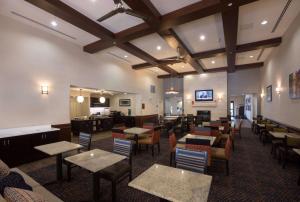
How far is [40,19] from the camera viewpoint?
4379mm

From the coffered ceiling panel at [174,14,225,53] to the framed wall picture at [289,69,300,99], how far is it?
252 cm

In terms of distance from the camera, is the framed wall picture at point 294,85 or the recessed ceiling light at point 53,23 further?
the recessed ceiling light at point 53,23

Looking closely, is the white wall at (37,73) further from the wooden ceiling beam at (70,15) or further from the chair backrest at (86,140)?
the chair backrest at (86,140)

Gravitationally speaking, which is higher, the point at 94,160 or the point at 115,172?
the point at 94,160

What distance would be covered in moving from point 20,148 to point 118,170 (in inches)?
130

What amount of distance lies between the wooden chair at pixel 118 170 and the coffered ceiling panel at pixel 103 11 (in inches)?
127

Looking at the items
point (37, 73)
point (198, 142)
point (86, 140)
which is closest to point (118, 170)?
point (86, 140)

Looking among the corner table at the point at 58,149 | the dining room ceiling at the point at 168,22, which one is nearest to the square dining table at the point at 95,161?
the corner table at the point at 58,149

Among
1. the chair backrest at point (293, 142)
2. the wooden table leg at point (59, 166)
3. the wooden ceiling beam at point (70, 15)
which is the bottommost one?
the wooden table leg at point (59, 166)

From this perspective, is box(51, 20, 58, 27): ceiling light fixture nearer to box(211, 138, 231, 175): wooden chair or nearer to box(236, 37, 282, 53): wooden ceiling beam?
box(211, 138, 231, 175): wooden chair

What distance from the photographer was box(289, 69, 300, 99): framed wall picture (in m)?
4.34

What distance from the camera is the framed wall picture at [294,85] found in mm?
4344

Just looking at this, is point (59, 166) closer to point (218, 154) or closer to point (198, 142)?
point (198, 142)

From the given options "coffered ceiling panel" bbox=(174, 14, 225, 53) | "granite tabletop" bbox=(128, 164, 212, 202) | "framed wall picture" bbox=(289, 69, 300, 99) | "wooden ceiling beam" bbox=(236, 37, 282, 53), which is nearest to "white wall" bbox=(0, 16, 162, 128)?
"coffered ceiling panel" bbox=(174, 14, 225, 53)
